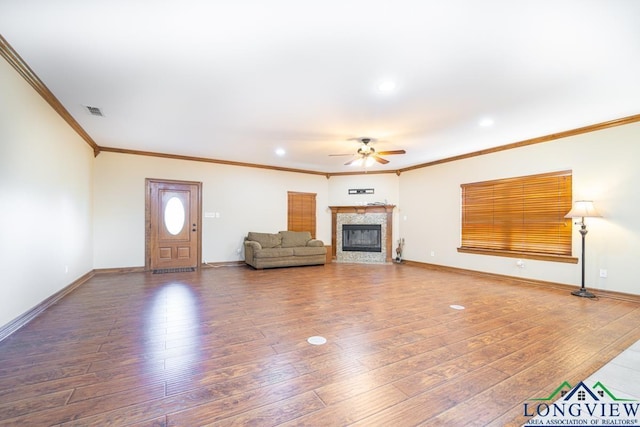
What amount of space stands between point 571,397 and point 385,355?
1.20 meters

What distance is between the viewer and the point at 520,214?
18.1 feet

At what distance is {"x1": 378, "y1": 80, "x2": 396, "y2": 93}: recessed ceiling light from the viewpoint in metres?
3.09

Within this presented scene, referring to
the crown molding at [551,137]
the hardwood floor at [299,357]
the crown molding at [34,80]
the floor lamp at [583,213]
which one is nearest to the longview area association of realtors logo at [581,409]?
the hardwood floor at [299,357]

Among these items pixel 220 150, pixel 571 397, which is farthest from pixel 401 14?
pixel 220 150

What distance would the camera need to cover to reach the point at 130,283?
16.5ft

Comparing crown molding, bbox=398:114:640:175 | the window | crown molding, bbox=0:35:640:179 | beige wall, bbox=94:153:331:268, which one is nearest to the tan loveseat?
beige wall, bbox=94:153:331:268

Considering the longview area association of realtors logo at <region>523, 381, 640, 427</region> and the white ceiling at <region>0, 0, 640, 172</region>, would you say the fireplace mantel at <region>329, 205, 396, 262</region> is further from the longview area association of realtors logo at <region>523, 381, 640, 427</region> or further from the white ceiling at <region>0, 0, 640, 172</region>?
the longview area association of realtors logo at <region>523, 381, 640, 427</region>

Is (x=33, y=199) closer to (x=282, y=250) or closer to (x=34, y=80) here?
(x=34, y=80)

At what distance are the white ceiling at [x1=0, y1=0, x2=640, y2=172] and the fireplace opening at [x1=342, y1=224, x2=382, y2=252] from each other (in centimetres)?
398

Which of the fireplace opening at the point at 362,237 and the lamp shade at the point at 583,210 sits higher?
the lamp shade at the point at 583,210

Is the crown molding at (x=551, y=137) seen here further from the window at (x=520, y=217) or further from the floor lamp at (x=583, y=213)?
the floor lamp at (x=583, y=213)

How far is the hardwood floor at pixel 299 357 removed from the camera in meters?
1.69

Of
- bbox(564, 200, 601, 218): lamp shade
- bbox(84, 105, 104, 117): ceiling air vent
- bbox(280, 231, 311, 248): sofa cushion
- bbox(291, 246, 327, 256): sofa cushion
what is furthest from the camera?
bbox(280, 231, 311, 248): sofa cushion

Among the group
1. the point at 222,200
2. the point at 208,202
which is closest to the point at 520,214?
the point at 222,200
